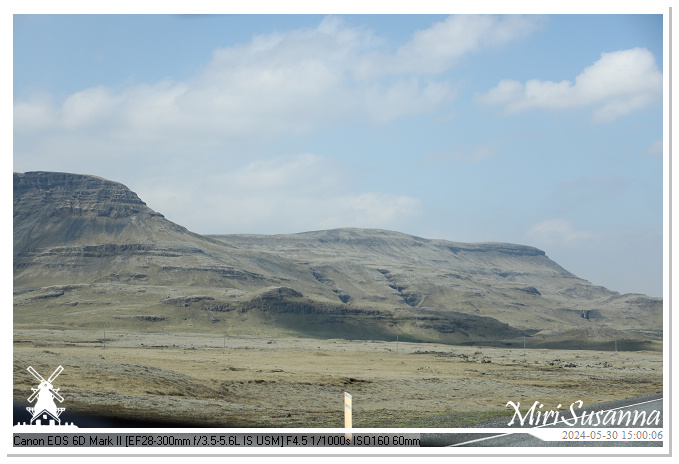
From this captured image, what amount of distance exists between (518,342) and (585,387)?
124 m

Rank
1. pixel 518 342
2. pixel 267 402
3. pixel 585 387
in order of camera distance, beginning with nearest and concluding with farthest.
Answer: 1. pixel 267 402
2. pixel 585 387
3. pixel 518 342
